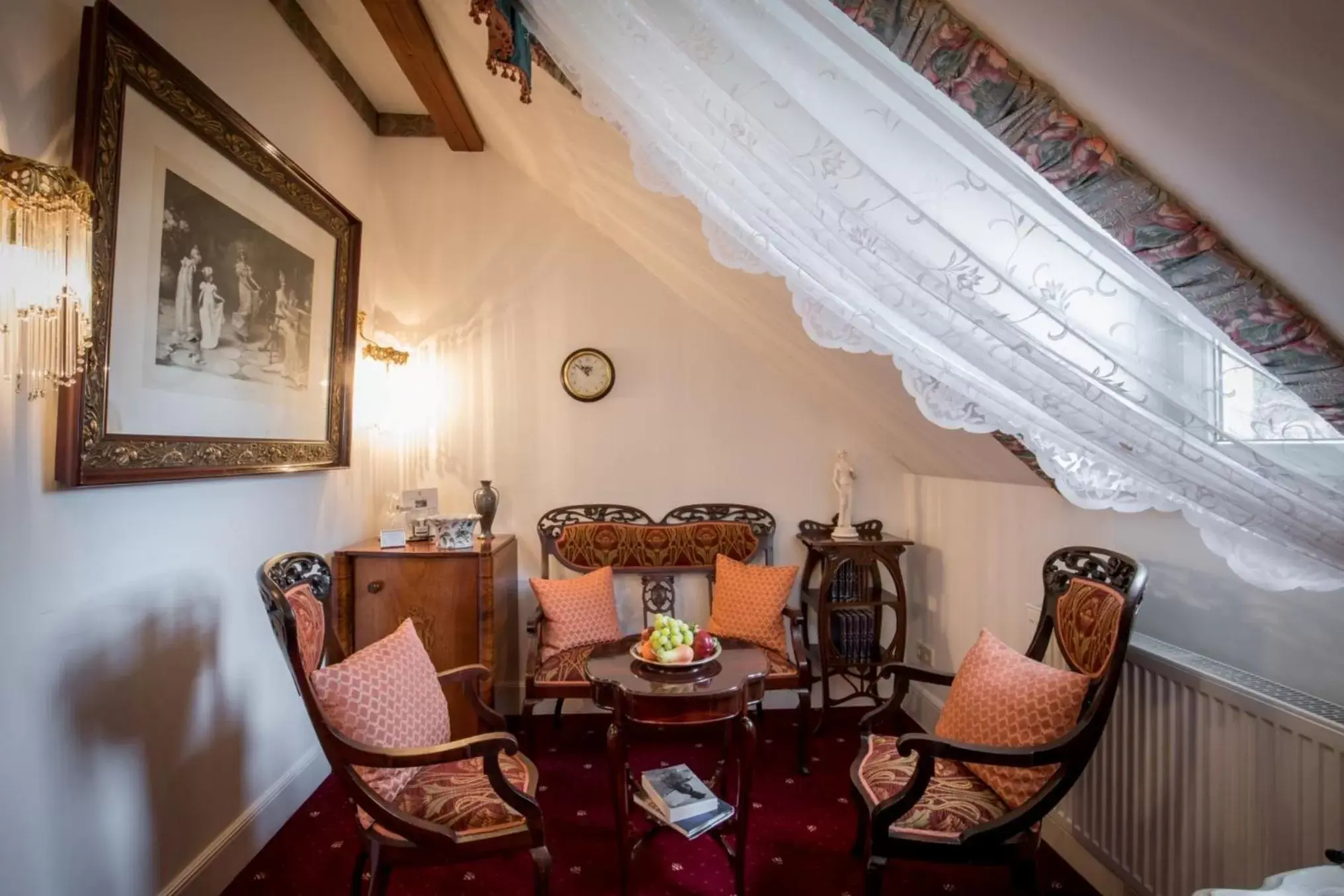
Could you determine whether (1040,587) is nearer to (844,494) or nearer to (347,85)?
(844,494)

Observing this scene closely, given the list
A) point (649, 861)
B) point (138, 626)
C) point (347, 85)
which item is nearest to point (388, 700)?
point (138, 626)

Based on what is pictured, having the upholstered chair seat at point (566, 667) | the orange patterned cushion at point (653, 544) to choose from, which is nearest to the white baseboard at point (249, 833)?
the upholstered chair seat at point (566, 667)

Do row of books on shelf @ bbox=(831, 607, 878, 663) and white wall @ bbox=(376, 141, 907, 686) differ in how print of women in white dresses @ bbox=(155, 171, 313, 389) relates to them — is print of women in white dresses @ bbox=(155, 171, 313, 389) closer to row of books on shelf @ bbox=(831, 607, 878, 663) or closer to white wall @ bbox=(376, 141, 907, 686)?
white wall @ bbox=(376, 141, 907, 686)

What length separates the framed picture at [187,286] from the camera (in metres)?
1.54

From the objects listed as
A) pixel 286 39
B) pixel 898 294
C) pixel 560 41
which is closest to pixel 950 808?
pixel 898 294

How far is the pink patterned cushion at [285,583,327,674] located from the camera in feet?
5.57

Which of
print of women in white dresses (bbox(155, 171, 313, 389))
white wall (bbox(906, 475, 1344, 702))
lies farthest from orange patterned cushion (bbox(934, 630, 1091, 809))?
print of women in white dresses (bbox(155, 171, 313, 389))

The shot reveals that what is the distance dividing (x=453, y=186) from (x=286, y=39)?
1.08 meters

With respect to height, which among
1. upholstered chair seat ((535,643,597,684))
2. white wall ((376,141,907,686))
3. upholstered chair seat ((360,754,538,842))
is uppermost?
white wall ((376,141,907,686))

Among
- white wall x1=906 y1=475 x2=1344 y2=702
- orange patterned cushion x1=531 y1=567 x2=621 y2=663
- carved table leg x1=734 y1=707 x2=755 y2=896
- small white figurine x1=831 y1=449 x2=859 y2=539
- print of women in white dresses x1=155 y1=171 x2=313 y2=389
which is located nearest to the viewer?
white wall x1=906 y1=475 x2=1344 y2=702

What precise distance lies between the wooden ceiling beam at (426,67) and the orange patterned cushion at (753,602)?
270 centimetres

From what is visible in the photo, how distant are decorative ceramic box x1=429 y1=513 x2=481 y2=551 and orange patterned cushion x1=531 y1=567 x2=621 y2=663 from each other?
40 centimetres

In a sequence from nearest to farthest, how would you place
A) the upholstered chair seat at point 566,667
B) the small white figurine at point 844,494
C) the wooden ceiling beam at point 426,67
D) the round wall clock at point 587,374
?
the wooden ceiling beam at point 426,67 < the upholstered chair seat at point 566,667 < the small white figurine at point 844,494 < the round wall clock at point 587,374

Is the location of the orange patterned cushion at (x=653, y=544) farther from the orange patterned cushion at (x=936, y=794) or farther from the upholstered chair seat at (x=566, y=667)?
the orange patterned cushion at (x=936, y=794)
